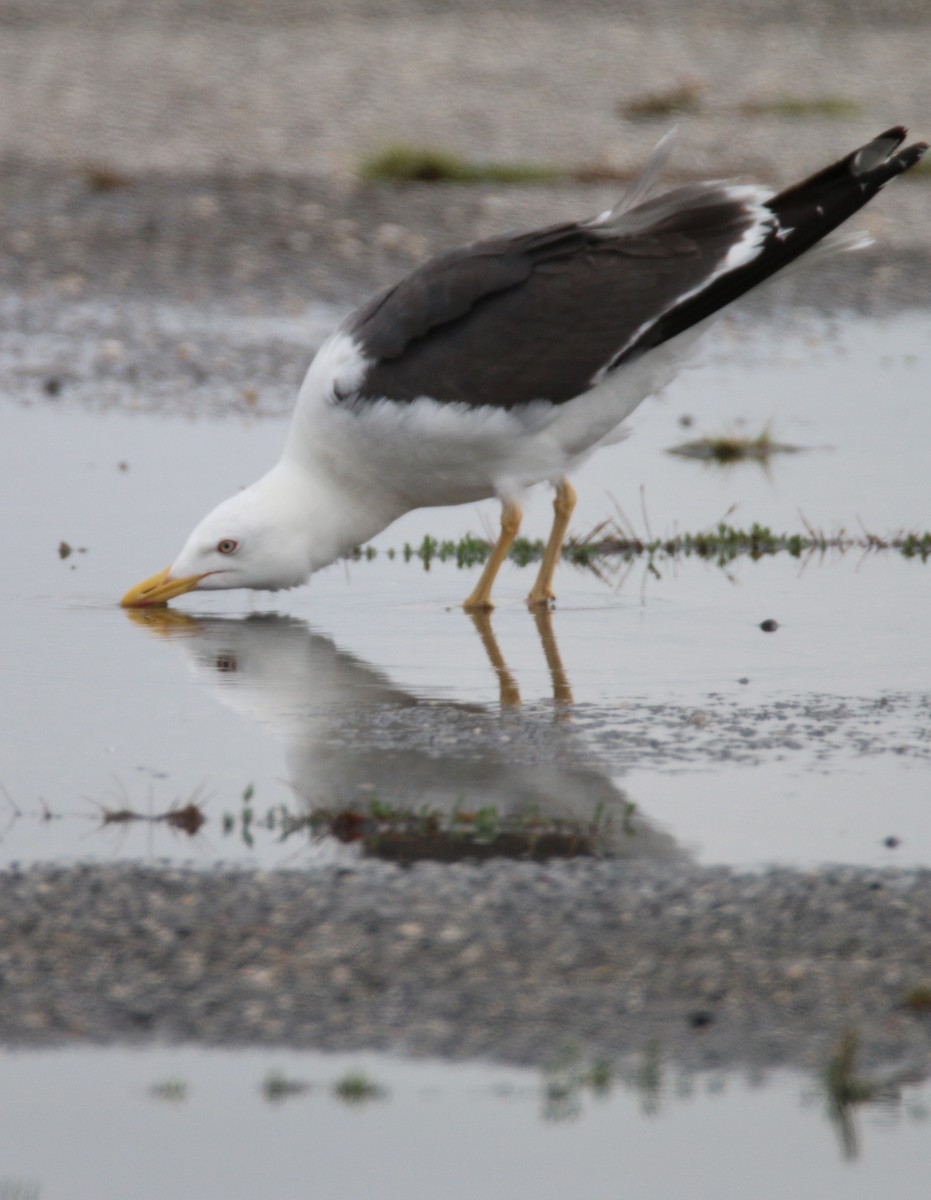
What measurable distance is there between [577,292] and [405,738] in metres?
2.58

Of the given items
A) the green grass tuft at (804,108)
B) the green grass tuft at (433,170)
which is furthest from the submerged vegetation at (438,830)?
the green grass tuft at (804,108)

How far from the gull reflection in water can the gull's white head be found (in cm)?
29

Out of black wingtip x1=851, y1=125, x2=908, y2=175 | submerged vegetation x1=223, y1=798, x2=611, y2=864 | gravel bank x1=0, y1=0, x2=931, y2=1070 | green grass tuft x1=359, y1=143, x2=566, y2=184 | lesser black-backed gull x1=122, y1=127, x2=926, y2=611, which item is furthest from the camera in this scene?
green grass tuft x1=359, y1=143, x2=566, y2=184

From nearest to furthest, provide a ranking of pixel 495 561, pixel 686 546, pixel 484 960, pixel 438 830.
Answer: pixel 484 960, pixel 438 830, pixel 495 561, pixel 686 546

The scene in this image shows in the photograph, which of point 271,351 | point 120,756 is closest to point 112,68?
point 271,351

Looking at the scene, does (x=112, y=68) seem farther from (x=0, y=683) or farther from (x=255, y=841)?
(x=255, y=841)

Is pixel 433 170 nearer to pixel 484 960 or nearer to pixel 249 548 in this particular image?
pixel 249 548

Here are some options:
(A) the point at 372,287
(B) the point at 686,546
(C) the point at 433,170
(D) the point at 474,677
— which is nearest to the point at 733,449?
(B) the point at 686,546

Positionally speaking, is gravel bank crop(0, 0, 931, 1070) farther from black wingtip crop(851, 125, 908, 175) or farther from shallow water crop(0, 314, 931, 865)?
black wingtip crop(851, 125, 908, 175)

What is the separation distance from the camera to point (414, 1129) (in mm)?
3631

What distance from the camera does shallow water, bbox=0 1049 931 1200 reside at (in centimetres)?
349

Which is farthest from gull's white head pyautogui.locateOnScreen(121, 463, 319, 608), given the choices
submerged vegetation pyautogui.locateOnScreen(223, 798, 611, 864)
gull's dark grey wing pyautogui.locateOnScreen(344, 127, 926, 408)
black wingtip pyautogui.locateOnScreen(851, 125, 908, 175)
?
submerged vegetation pyautogui.locateOnScreen(223, 798, 611, 864)

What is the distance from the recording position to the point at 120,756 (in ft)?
19.0

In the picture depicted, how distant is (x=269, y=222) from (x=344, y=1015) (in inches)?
507
